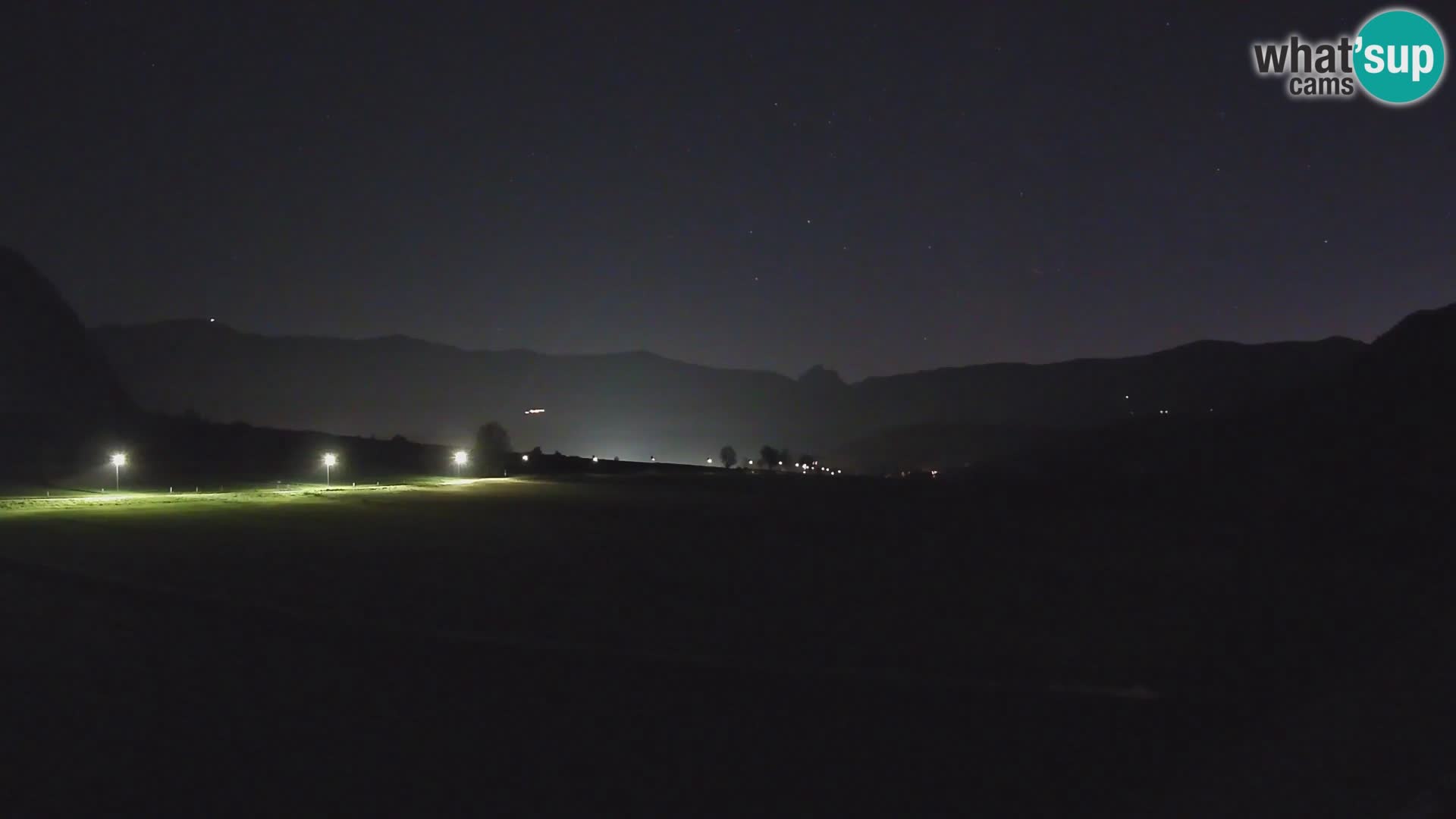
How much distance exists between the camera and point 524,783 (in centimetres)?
596

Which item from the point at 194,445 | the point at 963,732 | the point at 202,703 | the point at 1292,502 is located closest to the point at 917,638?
the point at 963,732

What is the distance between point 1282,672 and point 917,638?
3.69m

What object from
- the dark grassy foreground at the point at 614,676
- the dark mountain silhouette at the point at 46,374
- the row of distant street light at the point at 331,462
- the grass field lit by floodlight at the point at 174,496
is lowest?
the dark grassy foreground at the point at 614,676

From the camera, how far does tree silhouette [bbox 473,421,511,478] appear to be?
56406 mm

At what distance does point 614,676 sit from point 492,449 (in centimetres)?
5488

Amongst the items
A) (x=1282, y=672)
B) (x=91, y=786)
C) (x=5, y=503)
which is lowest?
(x=1282, y=672)

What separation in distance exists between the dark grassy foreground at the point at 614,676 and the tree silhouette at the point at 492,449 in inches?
1477

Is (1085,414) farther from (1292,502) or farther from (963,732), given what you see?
(963,732)

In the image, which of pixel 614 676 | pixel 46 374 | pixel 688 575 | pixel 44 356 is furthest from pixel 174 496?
pixel 44 356

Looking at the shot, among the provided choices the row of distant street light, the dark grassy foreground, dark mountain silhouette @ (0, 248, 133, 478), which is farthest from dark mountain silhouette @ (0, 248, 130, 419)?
the dark grassy foreground

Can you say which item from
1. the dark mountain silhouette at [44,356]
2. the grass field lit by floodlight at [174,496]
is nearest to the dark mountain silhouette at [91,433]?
the dark mountain silhouette at [44,356]

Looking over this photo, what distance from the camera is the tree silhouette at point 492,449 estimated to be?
185ft

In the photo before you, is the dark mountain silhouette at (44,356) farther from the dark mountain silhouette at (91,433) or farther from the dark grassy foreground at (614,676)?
the dark grassy foreground at (614,676)

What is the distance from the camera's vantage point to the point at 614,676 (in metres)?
8.54
